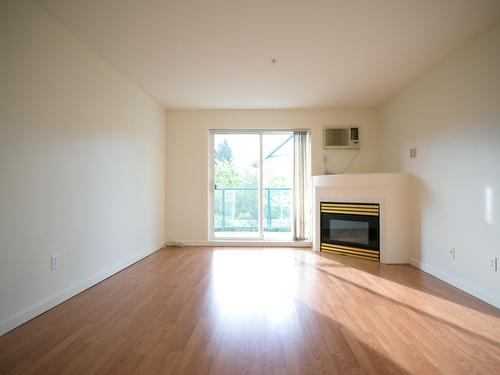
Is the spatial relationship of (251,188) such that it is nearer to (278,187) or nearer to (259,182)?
(259,182)

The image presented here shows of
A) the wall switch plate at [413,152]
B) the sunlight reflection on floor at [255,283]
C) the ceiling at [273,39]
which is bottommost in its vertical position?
the sunlight reflection on floor at [255,283]

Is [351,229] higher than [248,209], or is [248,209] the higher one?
[248,209]

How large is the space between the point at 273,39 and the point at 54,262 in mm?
2706

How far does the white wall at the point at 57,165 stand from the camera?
2020mm

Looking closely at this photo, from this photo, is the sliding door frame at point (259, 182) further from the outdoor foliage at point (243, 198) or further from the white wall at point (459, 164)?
the white wall at point (459, 164)

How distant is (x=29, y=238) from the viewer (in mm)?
2182

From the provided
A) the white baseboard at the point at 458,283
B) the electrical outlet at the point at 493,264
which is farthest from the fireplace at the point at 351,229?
the electrical outlet at the point at 493,264

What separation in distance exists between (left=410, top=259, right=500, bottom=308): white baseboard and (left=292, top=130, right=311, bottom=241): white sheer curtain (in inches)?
67.9

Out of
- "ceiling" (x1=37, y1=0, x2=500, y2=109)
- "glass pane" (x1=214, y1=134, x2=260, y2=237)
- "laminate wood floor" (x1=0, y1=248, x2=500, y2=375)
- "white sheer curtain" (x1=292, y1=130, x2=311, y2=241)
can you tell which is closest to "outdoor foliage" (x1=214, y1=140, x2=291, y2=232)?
"glass pane" (x1=214, y1=134, x2=260, y2=237)

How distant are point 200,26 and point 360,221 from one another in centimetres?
323

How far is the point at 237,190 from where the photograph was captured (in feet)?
17.0

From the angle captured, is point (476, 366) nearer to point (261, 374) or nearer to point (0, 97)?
point (261, 374)

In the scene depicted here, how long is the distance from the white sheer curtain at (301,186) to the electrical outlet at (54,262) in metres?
3.48

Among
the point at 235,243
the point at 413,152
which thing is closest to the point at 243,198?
the point at 235,243
